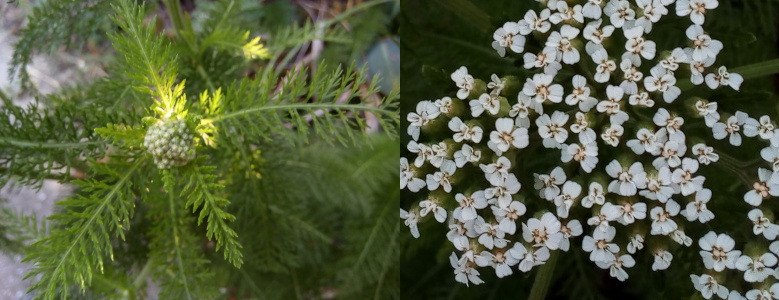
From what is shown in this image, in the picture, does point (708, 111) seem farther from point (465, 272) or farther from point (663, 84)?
point (465, 272)

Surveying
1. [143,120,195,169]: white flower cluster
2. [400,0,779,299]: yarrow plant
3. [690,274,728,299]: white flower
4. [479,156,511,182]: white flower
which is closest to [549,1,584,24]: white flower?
[400,0,779,299]: yarrow plant

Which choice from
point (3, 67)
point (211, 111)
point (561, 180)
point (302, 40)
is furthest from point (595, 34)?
point (3, 67)

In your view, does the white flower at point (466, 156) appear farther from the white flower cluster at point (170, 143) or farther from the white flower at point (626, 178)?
the white flower cluster at point (170, 143)

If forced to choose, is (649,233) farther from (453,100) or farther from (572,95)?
(453,100)

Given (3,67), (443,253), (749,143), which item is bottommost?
(443,253)

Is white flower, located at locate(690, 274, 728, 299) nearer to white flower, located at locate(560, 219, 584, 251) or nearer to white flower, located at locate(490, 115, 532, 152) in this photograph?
white flower, located at locate(560, 219, 584, 251)

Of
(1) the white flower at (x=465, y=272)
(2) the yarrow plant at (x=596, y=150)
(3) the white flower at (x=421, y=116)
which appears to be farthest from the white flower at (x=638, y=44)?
(1) the white flower at (x=465, y=272)
